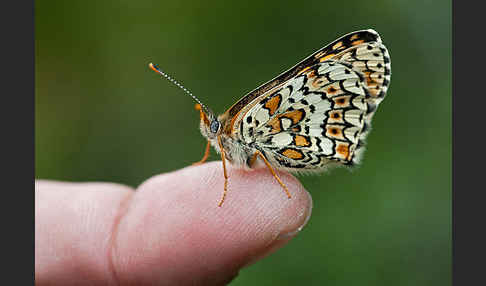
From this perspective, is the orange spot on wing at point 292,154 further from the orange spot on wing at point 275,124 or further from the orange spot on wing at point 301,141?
the orange spot on wing at point 275,124

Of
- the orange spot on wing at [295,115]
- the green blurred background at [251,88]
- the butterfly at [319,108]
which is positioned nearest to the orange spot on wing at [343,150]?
the butterfly at [319,108]

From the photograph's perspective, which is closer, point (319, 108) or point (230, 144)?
point (319, 108)

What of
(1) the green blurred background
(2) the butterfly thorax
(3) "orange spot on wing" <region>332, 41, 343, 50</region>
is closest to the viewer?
(3) "orange spot on wing" <region>332, 41, 343, 50</region>

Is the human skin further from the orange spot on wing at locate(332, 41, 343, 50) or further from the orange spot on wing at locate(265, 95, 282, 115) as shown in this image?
the orange spot on wing at locate(332, 41, 343, 50)

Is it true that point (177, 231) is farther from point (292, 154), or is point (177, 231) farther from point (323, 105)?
point (323, 105)

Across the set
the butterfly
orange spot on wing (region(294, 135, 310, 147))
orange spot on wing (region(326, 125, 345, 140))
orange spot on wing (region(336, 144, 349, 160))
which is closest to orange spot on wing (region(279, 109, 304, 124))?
the butterfly

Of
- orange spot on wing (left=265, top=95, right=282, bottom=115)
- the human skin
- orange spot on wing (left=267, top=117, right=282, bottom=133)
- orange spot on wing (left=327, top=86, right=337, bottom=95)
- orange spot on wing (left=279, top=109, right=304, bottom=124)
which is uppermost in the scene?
orange spot on wing (left=327, top=86, right=337, bottom=95)

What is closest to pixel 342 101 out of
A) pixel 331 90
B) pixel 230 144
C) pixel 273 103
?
pixel 331 90

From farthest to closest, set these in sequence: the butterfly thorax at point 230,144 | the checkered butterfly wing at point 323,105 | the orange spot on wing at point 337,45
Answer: the butterfly thorax at point 230,144 → the orange spot on wing at point 337,45 → the checkered butterfly wing at point 323,105
